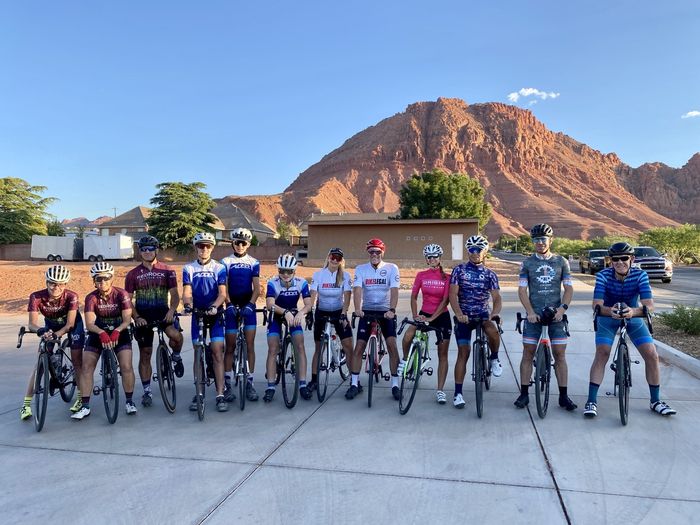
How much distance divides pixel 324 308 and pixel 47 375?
117 inches

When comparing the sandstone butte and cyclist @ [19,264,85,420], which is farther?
the sandstone butte

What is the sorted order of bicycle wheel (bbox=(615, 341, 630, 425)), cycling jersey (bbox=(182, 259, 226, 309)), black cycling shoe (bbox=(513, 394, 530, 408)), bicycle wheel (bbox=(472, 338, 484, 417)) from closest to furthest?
1. bicycle wheel (bbox=(615, 341, 630, 425))
2. bicycle wheel (bbox=(472, 338, 484, 417))
3. black cycling shoe (bbox=(513, 394, 530, 408))
4. cycling jersey (bbox=(182, 259, 226, 309))

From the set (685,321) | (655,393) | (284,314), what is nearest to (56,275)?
(284,314)

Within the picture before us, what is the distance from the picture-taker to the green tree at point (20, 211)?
162 feet

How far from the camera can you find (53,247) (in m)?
43.8

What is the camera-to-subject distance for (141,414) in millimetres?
5086

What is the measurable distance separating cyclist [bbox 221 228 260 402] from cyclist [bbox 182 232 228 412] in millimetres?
182

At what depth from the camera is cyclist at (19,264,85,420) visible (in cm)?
486

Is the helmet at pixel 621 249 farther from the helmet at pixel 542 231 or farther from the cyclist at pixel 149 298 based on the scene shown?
the cyclist at pixel 149 298

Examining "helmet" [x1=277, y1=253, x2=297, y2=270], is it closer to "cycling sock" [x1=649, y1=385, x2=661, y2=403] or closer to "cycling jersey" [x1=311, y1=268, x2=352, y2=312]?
"cycling jersey" [x1=311, y1=268, x2=352, y2=312]

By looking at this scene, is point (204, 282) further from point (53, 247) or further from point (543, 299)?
point (53, 247)

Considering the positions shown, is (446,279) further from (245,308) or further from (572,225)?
(572,225)

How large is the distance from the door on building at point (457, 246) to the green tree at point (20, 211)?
152ft

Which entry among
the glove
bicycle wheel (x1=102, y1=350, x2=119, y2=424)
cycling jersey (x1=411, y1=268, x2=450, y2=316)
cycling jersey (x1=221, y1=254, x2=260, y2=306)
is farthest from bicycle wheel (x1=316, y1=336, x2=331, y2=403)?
the glove
